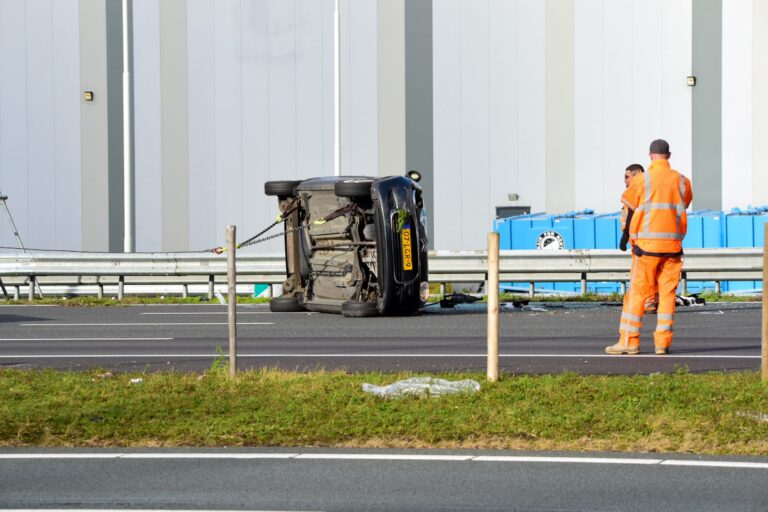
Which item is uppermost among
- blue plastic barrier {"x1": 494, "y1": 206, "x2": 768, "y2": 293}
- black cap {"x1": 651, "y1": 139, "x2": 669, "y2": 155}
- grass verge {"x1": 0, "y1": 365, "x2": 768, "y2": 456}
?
black cap {"x1": 651, "y1": 139, "x2": 669, "y2": 155}

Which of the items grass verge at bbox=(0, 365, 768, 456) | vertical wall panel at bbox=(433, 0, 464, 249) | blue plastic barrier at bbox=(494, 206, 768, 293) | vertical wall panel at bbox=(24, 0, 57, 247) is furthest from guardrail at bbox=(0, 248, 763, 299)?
vertical wall panel at bbox=(24, 0, 57, 247)

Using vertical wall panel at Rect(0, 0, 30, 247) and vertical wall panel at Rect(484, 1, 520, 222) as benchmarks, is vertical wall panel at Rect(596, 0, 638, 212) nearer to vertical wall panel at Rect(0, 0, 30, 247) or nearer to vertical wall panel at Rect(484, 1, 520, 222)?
vertical wall panel at Rect(484, 1, 520, 222)

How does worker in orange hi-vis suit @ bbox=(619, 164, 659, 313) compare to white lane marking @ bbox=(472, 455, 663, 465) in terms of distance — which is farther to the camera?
worker in orange hi-vis suit @ bbox=(619, 164, 659, 313)

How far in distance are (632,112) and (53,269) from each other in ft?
48.2

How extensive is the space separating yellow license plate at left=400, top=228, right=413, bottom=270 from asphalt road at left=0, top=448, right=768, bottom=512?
8452 millimetres

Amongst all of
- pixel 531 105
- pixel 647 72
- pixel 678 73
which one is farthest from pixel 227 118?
pixel 678 73

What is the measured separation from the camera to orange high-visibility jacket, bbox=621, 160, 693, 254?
1115cm

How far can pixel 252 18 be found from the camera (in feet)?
102

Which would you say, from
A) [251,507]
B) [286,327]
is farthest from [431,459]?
[286,327]

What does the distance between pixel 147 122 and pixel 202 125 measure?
138 centimetres

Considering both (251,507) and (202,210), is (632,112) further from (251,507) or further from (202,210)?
(251,507)

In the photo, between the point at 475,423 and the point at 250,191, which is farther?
the point at 250,191

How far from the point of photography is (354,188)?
52.0 feet

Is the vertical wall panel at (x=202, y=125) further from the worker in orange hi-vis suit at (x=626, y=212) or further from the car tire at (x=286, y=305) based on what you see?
the worker in orange hi-vis suit at (x=626, y=212)
